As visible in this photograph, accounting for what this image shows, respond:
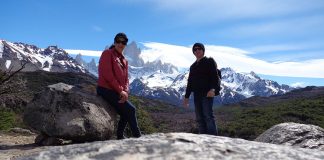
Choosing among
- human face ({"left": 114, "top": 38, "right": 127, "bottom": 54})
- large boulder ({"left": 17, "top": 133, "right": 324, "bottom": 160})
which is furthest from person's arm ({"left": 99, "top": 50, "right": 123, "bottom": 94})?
large boulder ({"left": 17, "top": 133, "right": 324, "bottom": 160})

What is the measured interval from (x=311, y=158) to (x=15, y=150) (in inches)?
363

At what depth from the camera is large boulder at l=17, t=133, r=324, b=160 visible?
3.94 m

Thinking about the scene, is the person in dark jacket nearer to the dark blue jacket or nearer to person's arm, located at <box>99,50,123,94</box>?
the dark blue jacket

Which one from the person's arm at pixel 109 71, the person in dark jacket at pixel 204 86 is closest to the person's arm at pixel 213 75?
the person in dark jacket at pixel 204 86

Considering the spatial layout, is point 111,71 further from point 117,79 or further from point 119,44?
point 119,44

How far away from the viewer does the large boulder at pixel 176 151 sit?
12.9 ft

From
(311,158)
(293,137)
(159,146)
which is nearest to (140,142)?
(159,146)

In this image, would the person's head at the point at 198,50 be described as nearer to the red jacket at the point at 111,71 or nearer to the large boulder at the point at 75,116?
the red jacket at the point at 111,71

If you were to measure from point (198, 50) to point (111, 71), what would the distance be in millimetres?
2394

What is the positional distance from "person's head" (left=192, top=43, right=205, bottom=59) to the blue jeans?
1.03 metres

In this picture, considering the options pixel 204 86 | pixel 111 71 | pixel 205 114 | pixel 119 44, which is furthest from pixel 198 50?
pixel 111 71

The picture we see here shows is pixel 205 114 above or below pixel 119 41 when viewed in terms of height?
below

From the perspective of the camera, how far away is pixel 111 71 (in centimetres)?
1064

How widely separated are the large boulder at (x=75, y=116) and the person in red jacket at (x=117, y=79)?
1.10m
